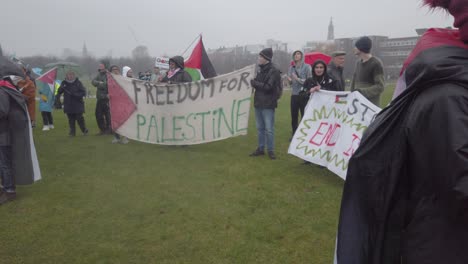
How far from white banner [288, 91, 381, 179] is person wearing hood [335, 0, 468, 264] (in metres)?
3.64

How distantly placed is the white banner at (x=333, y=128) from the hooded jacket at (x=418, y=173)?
363 cm

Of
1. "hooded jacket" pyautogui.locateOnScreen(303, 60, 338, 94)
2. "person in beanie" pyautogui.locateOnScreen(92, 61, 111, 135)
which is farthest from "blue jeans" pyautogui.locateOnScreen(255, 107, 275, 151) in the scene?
"person in beanie" pyautogui.locateOnScreen(92, 61, 111, 135)

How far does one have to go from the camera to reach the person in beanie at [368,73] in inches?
213

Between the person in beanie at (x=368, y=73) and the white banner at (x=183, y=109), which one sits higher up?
the person in beanie at (x=368, y=73)

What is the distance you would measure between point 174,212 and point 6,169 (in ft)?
7.97

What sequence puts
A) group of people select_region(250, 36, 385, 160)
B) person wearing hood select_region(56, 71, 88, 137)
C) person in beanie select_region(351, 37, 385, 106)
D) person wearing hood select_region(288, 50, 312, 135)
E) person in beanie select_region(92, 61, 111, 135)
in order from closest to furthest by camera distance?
person in beanie select_region(351, 37, 385, 106) < group of people select_region(250, 36, 385, 160) < person wearing hood select_region(288, 50, 312, 135) < person in beanie select_region(92, 61, 111, 135) < person wearing hood select_region(56, 71, 88, 137)

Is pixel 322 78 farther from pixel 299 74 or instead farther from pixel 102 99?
pixel 102 99

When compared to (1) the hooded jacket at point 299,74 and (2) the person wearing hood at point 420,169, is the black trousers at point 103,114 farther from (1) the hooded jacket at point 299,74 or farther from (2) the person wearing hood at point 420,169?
(2) the person wearing hood at point 420,169

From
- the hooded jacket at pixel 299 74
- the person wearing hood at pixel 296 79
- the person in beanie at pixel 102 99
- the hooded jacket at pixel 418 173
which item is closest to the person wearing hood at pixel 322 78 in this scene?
the person wearing hood at pixel 296 79

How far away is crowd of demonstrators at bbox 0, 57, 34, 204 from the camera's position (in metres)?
4.61

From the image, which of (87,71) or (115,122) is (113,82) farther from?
(87,71)

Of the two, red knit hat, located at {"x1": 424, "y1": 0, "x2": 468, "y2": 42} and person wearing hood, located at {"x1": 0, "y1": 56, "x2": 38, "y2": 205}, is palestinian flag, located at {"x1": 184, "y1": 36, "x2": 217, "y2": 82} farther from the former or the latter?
red knit hat, located at {"x1": 424, "y1": 0, "x2": 468, "y2": 42}

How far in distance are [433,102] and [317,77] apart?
5.34 m

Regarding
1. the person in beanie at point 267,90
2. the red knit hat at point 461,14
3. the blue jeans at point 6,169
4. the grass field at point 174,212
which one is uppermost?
the red knit hat at point 461,14
